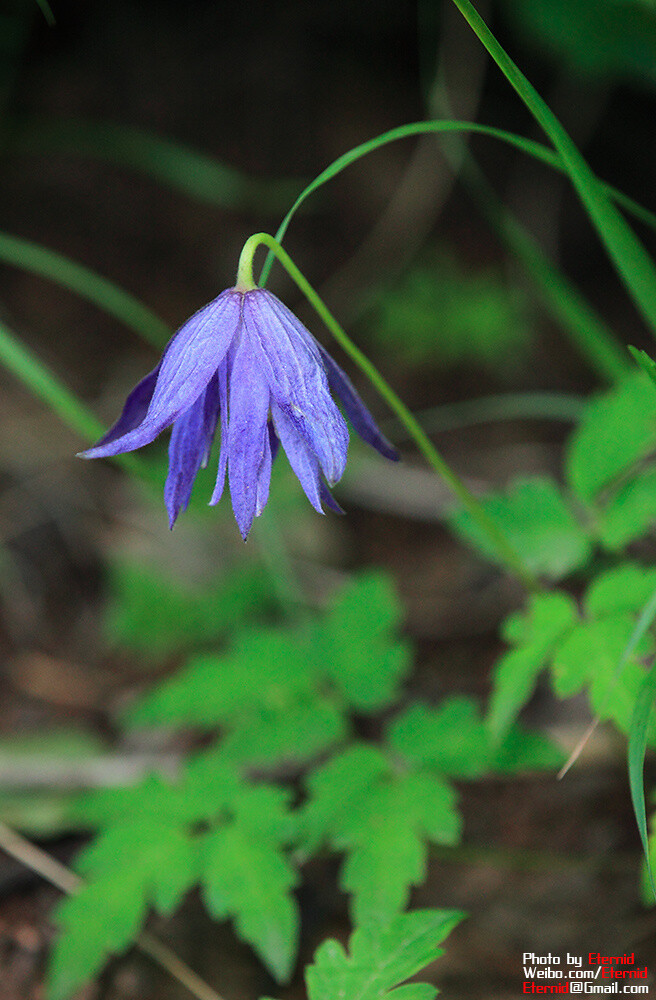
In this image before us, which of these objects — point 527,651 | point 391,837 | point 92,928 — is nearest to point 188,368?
point 527,651

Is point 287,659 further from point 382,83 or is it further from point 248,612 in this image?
point 382,83

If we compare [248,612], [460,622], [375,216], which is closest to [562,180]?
[375,216]

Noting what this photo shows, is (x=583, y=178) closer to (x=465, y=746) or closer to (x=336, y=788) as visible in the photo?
(x=465, y=746)

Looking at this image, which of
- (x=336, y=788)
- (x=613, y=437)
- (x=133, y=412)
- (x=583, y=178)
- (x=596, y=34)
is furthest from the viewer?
(x=596, y=34)

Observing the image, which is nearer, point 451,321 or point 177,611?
point 177,611

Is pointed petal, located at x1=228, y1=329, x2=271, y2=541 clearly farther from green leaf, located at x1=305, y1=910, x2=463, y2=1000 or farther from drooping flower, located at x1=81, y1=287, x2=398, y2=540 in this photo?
green leaf, located at x1=305, y1=910, x2=463, y2=1000

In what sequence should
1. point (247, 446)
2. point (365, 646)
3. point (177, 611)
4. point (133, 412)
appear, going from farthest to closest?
1. point (177, 611)
2. point (365, 646)
3. point (133, 412)
4. point (247, 446)

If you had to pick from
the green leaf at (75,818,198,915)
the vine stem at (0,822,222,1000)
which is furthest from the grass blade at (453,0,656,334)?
the vine stem at (0,822,222,1000)
